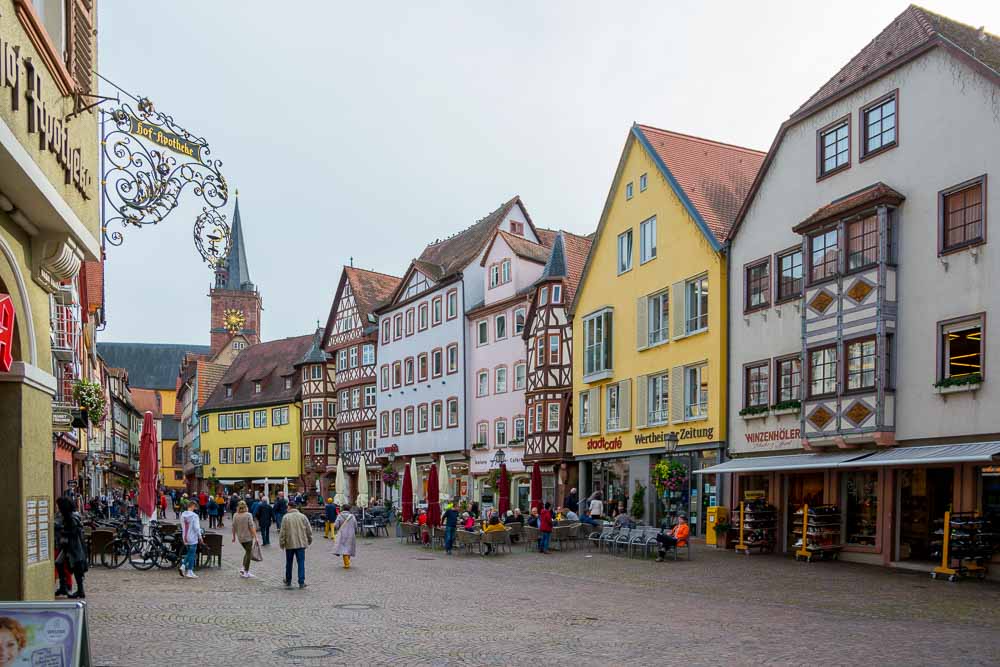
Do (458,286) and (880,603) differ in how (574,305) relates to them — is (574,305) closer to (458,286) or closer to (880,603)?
(458,286)

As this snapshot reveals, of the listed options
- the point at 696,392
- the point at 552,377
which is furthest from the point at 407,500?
the point at 696,392

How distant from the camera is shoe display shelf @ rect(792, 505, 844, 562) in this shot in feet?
78.2

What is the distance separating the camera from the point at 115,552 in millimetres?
21531

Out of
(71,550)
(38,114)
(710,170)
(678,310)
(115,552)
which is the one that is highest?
(710,170)

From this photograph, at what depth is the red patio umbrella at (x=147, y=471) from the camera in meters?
23.9

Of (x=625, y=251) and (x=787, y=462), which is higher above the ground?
(x=625, y=251)

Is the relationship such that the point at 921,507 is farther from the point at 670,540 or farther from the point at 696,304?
the point at 696,304

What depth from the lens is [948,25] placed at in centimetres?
2361

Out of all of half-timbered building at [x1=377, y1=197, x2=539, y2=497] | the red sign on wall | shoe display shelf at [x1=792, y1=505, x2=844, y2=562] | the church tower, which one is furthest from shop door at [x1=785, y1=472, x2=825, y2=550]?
the church tower

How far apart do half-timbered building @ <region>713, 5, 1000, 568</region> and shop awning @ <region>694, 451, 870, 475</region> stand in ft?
0.26

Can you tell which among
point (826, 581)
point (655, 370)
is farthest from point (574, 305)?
point (826, 581)

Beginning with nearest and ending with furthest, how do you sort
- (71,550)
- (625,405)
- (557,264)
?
(71,550), (625,405), (557,264)

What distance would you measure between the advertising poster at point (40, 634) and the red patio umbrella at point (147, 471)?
1783 cm

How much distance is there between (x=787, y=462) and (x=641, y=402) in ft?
29.7
